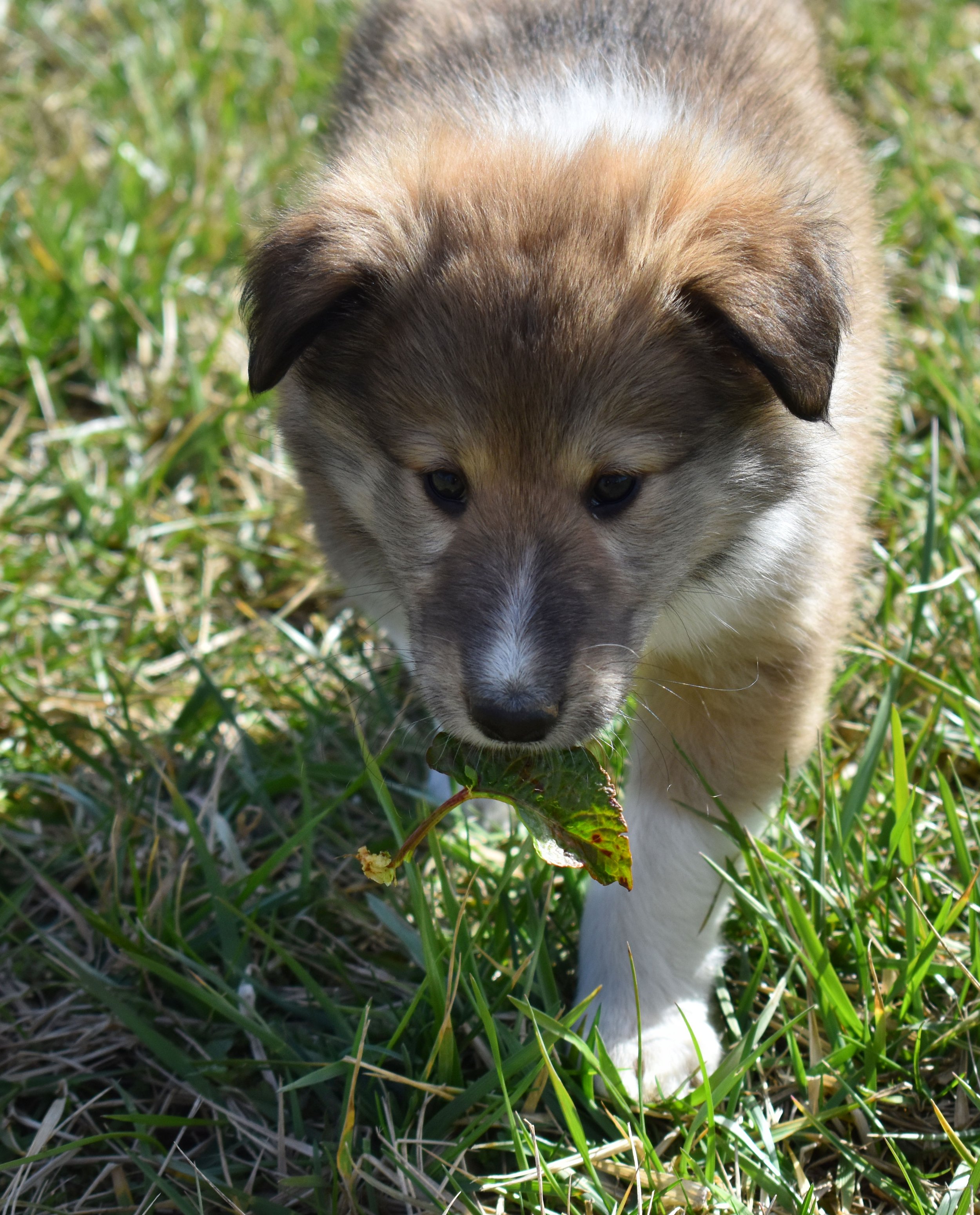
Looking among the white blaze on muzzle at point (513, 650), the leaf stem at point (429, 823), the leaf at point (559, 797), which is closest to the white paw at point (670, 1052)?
the leaf at point (559, 797)

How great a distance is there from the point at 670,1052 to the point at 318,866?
0.91 m

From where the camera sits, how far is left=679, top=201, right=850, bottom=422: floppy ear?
210cm

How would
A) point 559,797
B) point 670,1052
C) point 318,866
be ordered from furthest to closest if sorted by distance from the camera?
point 318,866 < point 670,1052 < point 559,797

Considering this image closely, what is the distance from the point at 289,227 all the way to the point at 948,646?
1888mm

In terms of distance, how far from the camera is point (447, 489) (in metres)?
2.25

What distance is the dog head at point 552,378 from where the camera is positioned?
2.10 metres

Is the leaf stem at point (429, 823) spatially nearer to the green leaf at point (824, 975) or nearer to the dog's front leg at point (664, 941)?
the dog's front leg at point (664, 941)

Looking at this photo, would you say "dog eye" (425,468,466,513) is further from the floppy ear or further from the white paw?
the white paw

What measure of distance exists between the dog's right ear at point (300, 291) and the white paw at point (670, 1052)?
149 centimetres

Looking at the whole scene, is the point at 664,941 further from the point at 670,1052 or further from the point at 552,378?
the point at 552,378

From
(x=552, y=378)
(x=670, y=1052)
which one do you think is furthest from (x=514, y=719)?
(x=670, y=1052)

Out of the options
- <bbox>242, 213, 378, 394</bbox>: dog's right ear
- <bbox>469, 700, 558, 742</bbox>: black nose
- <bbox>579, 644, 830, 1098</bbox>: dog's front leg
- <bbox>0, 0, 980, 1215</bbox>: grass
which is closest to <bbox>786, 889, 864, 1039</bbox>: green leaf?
<bbox>0, 0, 980, 1215</bbox>: grass

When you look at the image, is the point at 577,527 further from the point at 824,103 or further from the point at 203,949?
the point at 824,103

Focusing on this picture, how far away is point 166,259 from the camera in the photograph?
4.53m
